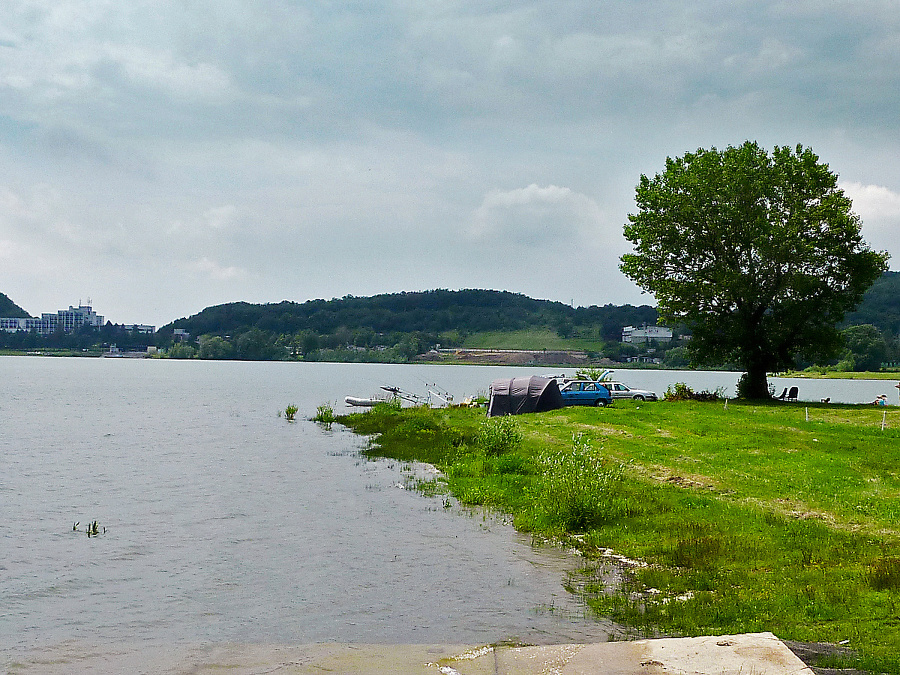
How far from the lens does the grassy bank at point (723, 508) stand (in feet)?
38.5

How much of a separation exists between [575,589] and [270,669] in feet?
19.9

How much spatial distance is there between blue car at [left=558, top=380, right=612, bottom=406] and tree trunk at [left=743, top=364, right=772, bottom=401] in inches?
374

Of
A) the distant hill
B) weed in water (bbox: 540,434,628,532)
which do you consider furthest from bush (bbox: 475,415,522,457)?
the distant hill

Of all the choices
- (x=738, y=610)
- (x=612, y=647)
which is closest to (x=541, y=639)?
(x=612, y=647)

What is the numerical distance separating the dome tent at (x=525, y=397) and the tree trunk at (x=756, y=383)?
1334 cm

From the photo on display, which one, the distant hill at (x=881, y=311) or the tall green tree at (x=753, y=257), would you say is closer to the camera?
the tall green tree at (x=753, y=257)

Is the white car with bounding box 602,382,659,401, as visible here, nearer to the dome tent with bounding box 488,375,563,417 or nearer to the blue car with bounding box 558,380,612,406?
the blue car with bounding box 558,380,612,406

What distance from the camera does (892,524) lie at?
16281 millimetres

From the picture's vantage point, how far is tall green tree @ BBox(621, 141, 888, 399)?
4803cm

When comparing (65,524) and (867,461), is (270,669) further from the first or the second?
(867,461)

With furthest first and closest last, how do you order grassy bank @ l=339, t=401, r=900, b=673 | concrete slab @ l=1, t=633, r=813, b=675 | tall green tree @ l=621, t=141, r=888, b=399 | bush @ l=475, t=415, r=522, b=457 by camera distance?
1. tall green tree @ l=621, t=141, r=888, b=399
2. bush @ l=475, t=415, r=522, b=457
3. grassy bank @ l=339, t=401, r=900, b=673
4. concrete slab @ l=1, t=633, r=813, b=675

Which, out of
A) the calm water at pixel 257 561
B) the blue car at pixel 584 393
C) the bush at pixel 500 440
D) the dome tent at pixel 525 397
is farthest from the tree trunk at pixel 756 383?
the calm water at pixel 257 561

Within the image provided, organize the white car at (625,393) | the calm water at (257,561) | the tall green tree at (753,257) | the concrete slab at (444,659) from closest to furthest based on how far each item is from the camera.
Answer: the concrete slab at (444,659)
the calm water at (257,561)
the tall green tree at (753,257)
the white car at (625,393)

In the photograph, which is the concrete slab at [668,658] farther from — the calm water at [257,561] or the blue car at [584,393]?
the blue car at [584,393]
